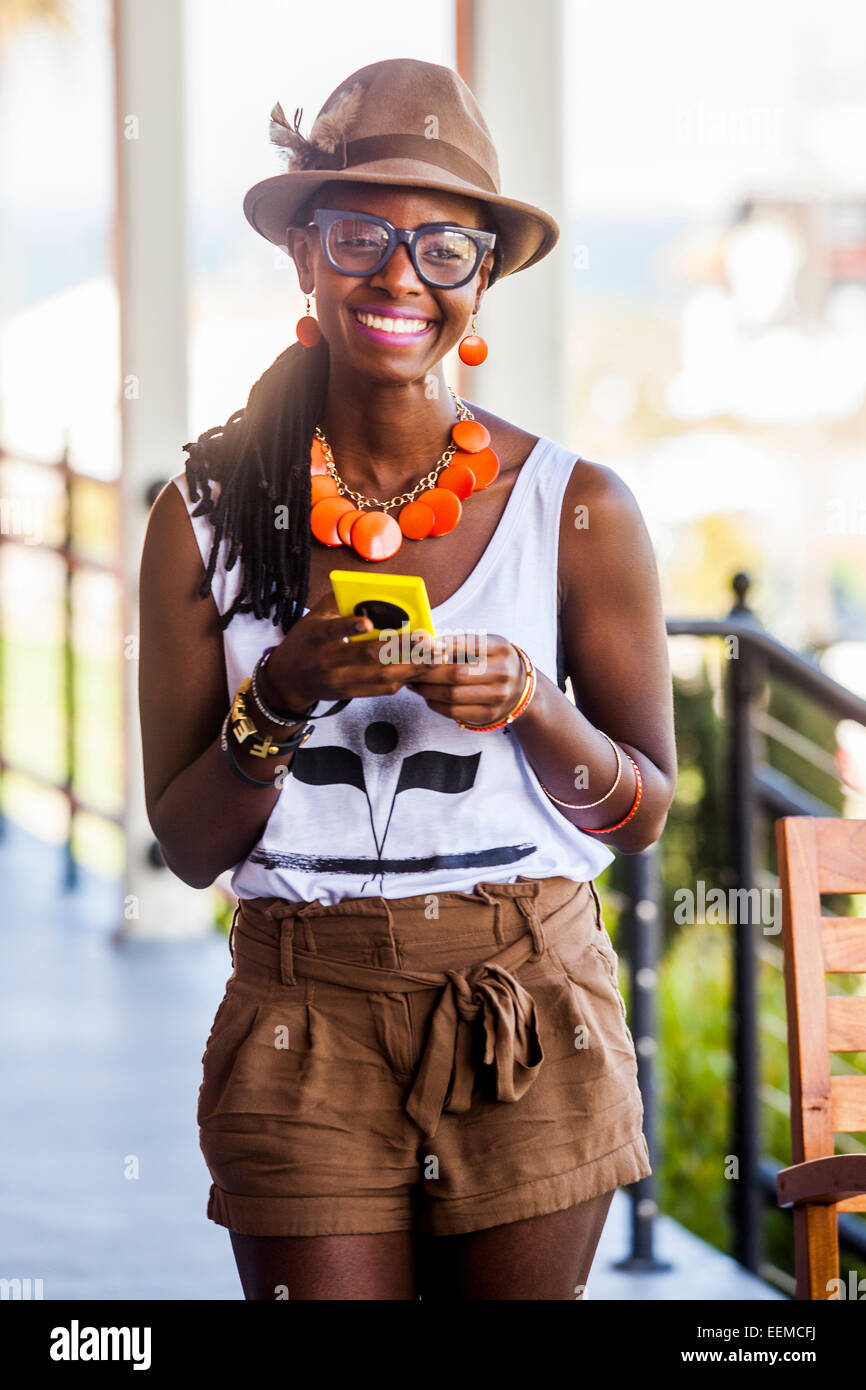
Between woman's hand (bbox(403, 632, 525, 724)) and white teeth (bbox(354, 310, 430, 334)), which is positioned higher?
white teeth (bbox(354, 310, 430, 334))

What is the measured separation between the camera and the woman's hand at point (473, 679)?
1.35m

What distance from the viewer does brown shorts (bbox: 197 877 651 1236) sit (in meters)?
1.42

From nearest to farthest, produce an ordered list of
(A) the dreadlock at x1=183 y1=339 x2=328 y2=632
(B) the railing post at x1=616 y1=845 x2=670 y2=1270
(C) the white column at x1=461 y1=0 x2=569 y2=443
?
1. (A) the dreadlock at x1=183 y1=339 x2=328 y2=632
2. (B) the railing post at x1=616 y1=845 x2=670 y2=1270
3. (C) the white column at x1=461 y1=0 x2=569 y2=443

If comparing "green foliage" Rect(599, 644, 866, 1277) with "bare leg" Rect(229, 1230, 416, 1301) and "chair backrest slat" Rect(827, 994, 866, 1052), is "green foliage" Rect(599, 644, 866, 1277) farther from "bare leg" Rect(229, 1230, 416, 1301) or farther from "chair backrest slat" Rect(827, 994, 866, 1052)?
"bare leg" Rect(229, 1230, 416, 1301)

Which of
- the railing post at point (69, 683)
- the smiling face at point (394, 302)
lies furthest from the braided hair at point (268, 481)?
the railing post at point (69, 683)

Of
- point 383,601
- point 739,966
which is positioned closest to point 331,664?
point 383,601

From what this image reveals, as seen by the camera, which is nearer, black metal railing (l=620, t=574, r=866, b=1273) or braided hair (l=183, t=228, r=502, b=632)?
braided hair (l=183, t=228, r=502, b=632)

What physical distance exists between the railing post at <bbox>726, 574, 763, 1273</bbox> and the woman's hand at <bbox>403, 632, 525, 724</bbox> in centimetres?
162

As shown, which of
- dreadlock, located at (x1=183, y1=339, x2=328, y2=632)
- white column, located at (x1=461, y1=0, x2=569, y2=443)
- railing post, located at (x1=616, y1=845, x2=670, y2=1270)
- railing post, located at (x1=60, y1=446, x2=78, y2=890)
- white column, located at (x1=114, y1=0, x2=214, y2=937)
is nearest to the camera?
dreadlock, located at (x1=183, y1=339, x2=328, y2=632)

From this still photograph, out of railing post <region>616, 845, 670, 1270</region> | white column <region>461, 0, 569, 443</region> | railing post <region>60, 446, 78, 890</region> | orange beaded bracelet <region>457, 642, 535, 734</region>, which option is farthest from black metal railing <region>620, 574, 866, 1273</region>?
railing post <region>60, 446, 78, 890</region>

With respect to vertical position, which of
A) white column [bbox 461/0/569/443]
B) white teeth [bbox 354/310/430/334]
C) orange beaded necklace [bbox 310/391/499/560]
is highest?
white column [bbox 461/0/569/443]

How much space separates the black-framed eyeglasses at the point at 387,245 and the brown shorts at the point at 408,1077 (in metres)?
0.56
